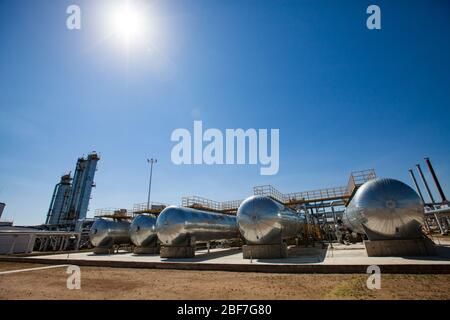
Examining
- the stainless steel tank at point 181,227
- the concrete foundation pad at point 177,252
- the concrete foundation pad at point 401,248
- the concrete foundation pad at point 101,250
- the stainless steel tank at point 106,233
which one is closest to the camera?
the concrete foundation pad at point 401,248

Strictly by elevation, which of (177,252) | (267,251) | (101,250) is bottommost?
(101,250)

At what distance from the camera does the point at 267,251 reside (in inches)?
530

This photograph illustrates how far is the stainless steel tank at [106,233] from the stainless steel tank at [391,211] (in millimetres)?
23313

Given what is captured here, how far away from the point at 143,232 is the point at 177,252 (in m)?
6.29

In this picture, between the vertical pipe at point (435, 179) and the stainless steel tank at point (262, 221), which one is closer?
the stainless steel tank at point (262, 221)

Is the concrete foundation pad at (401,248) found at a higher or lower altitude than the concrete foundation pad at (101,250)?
higher

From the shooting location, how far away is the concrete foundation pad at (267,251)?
13336 millimetres

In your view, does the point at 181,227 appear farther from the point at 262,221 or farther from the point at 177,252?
the point at 262,221

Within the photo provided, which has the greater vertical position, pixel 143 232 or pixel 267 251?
pixel 143 232

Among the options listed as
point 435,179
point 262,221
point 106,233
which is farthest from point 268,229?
point 435,179

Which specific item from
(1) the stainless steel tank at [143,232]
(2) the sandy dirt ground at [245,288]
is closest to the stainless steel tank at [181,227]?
(1) the stainless steel tank at [143,232]

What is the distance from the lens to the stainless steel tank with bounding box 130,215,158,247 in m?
20.6

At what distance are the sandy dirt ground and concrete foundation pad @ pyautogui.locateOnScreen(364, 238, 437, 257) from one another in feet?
13.3

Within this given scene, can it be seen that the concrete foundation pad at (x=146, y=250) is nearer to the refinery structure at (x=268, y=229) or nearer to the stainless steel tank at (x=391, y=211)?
the refinery structure at (x=268, y=229)
